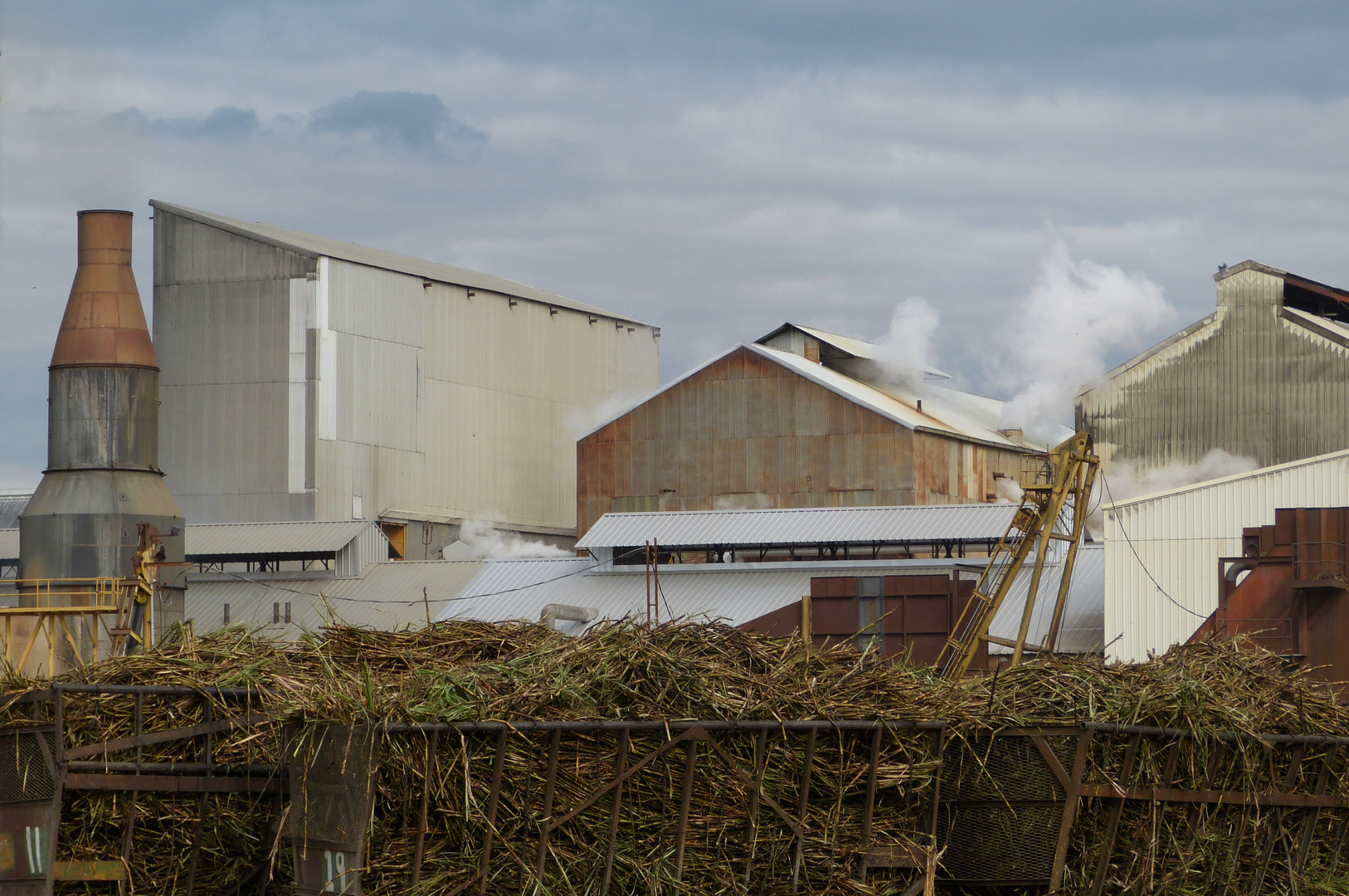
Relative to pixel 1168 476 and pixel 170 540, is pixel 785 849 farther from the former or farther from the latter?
pixel 1168 476

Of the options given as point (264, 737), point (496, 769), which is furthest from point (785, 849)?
point (264, 737)

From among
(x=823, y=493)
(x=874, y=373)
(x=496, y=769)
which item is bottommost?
(x=496, y=769)

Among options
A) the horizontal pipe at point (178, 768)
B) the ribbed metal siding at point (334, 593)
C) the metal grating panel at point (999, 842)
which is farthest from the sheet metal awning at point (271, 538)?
the metal grating panel at point (999, 842)

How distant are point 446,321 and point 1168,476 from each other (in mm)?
26611

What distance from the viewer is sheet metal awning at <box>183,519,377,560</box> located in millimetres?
51406

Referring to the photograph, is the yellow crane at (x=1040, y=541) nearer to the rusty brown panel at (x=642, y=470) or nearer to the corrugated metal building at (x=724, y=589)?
the corrugated metal building at (x=724, y=589)

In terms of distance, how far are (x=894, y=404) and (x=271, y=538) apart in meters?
21.2

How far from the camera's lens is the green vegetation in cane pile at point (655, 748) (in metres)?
12.3

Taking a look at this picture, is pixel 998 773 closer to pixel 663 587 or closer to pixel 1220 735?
pixel 1220 735

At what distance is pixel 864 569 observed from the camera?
4372cm

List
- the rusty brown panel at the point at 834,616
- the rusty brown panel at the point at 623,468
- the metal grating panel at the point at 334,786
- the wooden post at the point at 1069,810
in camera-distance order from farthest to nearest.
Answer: the rusty brown panel at the point at 623,468 < the rusty brown panel at the point at 834,616 < the wooden post at the point at 1069,810 < the metal grating panel at the point at 334,786

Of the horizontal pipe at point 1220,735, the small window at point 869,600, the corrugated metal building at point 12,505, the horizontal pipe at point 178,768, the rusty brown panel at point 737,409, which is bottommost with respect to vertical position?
the horizontal pipe at point 178,768

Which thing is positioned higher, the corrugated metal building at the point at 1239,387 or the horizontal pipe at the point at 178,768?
the corrugated metal building at the point at 1239,387

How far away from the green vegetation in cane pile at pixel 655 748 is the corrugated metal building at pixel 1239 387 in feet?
117
